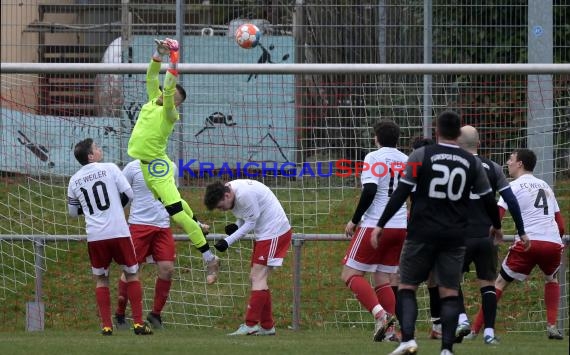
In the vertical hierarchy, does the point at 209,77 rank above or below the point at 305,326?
above

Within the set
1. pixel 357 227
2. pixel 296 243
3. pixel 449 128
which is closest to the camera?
pixel 449 128

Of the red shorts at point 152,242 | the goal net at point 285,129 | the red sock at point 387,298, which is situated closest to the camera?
the red sock at point 387,298

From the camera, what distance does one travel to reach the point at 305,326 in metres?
14.1

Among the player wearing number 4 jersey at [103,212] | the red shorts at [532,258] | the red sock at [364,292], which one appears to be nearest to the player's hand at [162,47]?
the player wearing number 4 jersey at [103,212]

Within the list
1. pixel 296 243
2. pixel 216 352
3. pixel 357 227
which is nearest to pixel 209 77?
pixel 296 243

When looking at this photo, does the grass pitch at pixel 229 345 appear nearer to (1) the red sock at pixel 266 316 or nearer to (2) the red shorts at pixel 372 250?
(1) the red sock at pixel 266 316

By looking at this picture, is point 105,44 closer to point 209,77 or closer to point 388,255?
point 209,77

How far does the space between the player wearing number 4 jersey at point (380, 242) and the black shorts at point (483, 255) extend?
0.74 m

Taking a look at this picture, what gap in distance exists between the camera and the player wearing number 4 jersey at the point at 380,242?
11.0 meters

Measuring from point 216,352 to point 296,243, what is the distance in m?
3.97

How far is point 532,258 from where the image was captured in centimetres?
1186

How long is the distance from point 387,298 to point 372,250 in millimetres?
545

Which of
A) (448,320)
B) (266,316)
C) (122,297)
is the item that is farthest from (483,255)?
(122,297)

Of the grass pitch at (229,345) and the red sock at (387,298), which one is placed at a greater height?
the red sock at (387,298)
